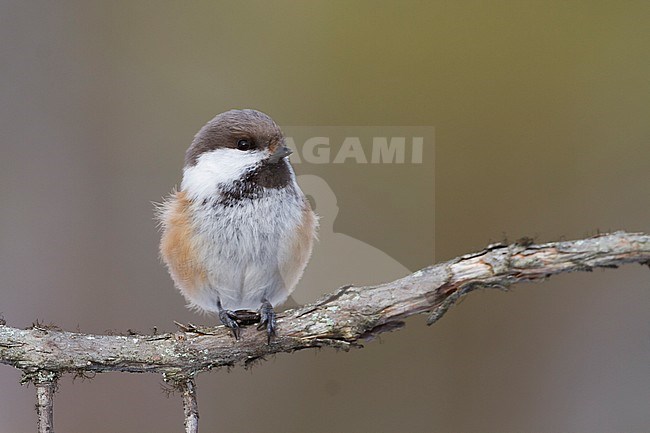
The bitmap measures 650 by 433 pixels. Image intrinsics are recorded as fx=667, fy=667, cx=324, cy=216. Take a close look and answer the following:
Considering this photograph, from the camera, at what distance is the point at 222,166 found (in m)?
1.48

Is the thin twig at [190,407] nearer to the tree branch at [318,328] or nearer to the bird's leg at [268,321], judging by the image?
the tree branch at [318,328]

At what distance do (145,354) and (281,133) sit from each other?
56 centimetres

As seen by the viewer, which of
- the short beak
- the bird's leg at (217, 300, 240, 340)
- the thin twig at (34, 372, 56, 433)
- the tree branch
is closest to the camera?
the tree branch

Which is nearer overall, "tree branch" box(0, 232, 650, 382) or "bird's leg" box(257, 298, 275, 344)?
"tree branch" box(0, 232, 650, 382)

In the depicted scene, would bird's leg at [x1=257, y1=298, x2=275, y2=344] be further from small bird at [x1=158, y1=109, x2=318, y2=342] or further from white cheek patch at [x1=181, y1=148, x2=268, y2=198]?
white cheek patch at [x1=181, y1=148, x2=268, y2=198]

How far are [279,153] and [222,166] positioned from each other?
0.13 m

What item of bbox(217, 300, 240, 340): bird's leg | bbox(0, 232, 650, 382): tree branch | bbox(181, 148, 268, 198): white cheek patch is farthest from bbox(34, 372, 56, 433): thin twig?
bbox(181, 148, 268, 198): white cheek patch

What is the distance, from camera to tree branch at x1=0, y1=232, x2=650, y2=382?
3.62 ft

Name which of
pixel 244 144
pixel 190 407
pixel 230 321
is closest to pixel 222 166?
pixel 244 144

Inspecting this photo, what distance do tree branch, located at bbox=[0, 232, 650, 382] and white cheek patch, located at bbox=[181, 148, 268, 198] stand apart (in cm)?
33

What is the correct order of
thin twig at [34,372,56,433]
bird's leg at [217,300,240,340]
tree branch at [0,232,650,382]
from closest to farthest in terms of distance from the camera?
tree branch at [0,232,650,382], thin twig at [34,372,56,433], bird's leg at [217,300,240,340]

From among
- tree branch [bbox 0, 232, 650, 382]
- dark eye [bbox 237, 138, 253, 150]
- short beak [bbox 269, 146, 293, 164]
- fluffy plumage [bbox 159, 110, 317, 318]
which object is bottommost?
tree branch [bbox 0, 232, 650, 382]

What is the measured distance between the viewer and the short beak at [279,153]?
1464 millimetres

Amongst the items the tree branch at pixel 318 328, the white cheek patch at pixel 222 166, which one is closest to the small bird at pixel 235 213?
the white cheek patch at pixel 222 166
